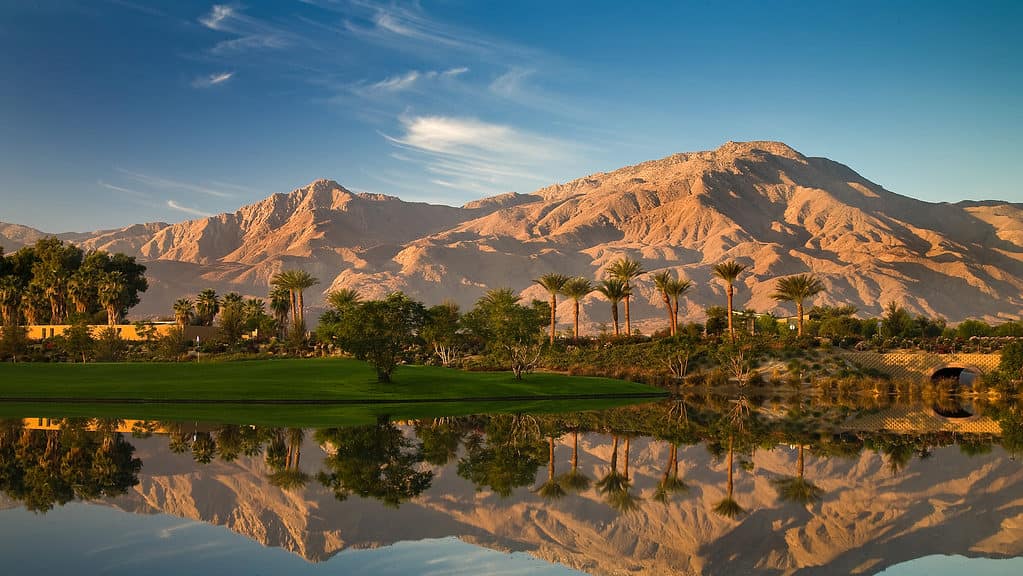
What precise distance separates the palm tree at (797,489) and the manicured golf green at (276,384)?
30081 mm

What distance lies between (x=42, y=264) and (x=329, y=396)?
320 feet

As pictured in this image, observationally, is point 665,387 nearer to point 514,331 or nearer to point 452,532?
point 514,331

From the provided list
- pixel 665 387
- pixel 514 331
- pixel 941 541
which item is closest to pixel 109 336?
pixel 514 331

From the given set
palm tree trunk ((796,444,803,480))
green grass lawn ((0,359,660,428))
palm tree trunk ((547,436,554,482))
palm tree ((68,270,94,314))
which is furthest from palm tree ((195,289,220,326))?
palm tree trunk ((796,444,803,480))

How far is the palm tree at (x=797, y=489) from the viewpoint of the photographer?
20378 millimetres

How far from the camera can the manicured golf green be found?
160 ft

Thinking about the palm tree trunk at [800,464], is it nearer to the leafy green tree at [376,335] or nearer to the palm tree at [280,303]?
the leafy green tree at [376,335]

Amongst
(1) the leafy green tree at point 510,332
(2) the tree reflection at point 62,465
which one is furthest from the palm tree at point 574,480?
(1) the leafy green tree at point 510,332

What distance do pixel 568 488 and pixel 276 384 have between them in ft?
115

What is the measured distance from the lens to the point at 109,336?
85.1 meters

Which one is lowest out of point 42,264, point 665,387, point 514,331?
point 665,387

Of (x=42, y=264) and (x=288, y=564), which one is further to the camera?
(x=42, y=264)

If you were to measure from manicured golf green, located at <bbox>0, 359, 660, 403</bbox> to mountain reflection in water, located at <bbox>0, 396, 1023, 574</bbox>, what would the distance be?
1402 centimetres

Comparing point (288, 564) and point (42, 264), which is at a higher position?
point (42, 264)
